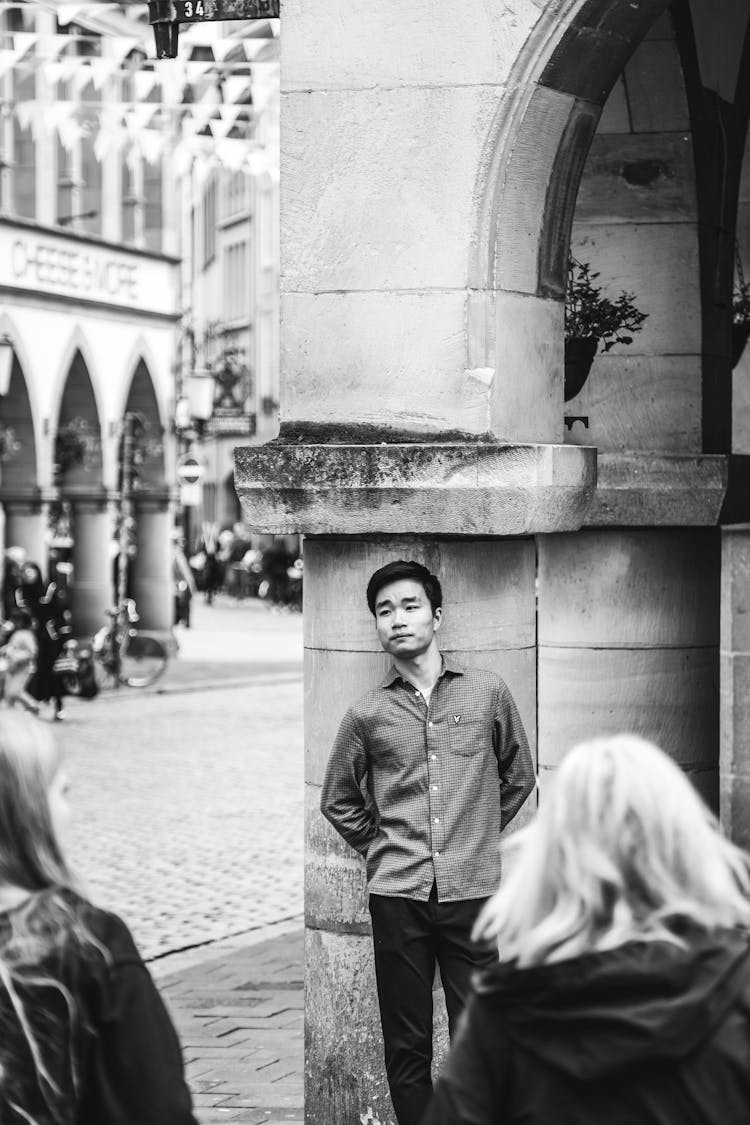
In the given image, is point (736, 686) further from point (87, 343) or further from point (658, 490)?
point (87, 343)

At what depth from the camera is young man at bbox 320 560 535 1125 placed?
5453 mm

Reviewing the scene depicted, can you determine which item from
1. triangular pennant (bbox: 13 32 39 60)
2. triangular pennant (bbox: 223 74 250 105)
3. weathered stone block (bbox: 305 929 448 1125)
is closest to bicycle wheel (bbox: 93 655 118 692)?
triangular pennant (bbox: 223 74 250 105)

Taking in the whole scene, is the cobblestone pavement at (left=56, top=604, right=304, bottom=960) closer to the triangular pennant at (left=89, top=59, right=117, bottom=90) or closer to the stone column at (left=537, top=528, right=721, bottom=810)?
the stone column at (left=537, top=528, right=721, bottom=810)

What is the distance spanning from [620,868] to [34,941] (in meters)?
0.82

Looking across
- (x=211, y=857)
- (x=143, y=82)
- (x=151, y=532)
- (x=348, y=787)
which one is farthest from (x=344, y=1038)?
(x=151, y=532)

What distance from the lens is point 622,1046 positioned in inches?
101

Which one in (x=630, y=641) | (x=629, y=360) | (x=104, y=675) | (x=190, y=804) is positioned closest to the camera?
(x=630, y=641)

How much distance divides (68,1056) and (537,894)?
72 centimetres

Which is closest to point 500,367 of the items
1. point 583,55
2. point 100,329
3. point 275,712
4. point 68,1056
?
point 583,55

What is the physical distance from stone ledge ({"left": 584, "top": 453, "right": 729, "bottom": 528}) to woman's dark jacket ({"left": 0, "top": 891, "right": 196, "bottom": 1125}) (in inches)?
146

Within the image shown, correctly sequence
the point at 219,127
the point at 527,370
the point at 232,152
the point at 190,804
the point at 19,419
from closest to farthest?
the point at 527,370 < the point at 190,804 < the point at 219,127 < the point at 232,152 < the point at 19,419

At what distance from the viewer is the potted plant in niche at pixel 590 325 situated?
709 centimetres

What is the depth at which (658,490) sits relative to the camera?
22.0 feet

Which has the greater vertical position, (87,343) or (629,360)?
(87,343)
